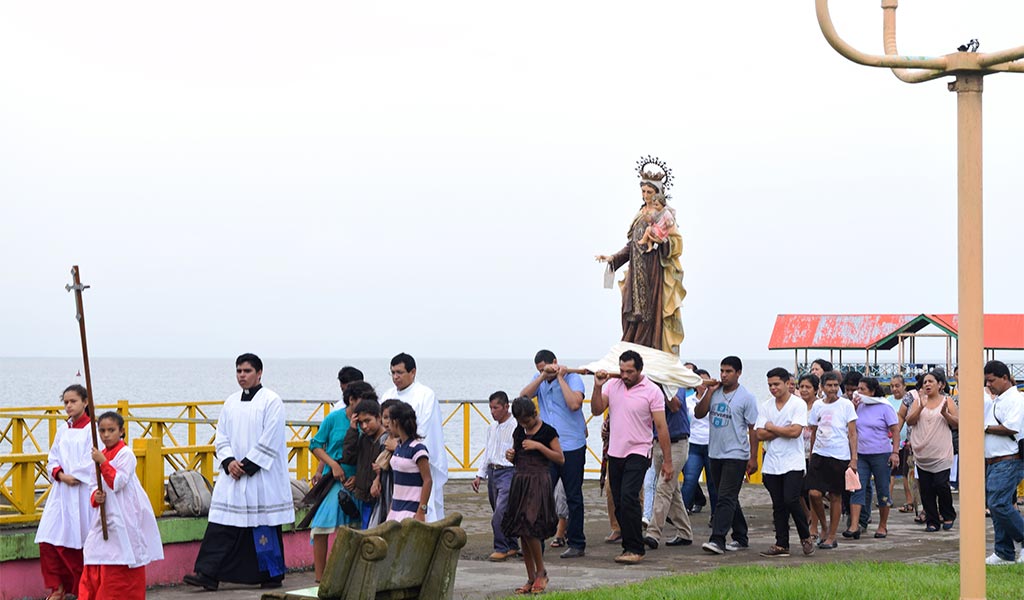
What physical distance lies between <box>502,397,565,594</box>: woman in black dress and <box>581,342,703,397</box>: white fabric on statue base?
220cm

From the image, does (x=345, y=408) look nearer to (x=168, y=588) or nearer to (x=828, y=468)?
(x=168, y=588)

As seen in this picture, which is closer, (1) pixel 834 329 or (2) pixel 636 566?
(2) pixel 636 566

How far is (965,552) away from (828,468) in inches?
266

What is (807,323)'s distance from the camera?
5741 centimetres

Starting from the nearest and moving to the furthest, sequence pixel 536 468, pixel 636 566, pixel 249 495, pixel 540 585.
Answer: pixel 540 585 → pixel 536 468 → pixel 249 495 → pixel 636 566

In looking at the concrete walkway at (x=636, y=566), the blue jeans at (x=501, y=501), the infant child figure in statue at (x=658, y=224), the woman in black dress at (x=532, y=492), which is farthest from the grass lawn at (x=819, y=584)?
the infant child figure in statue at (x=658, y=224)

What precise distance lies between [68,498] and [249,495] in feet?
4.97

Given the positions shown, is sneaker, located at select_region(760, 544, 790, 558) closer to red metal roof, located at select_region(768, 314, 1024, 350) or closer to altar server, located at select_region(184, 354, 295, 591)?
altar server, located at select_region(184, 354, 295, 591)

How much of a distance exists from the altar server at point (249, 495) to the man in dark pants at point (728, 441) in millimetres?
3858

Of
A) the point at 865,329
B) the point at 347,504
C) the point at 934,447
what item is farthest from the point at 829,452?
the point at 865,329

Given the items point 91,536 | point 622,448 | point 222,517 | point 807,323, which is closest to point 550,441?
point 622,448

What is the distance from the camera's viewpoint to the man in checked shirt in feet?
41.6

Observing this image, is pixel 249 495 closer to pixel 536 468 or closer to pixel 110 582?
pixel 110 582

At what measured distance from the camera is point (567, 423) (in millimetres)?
13039
